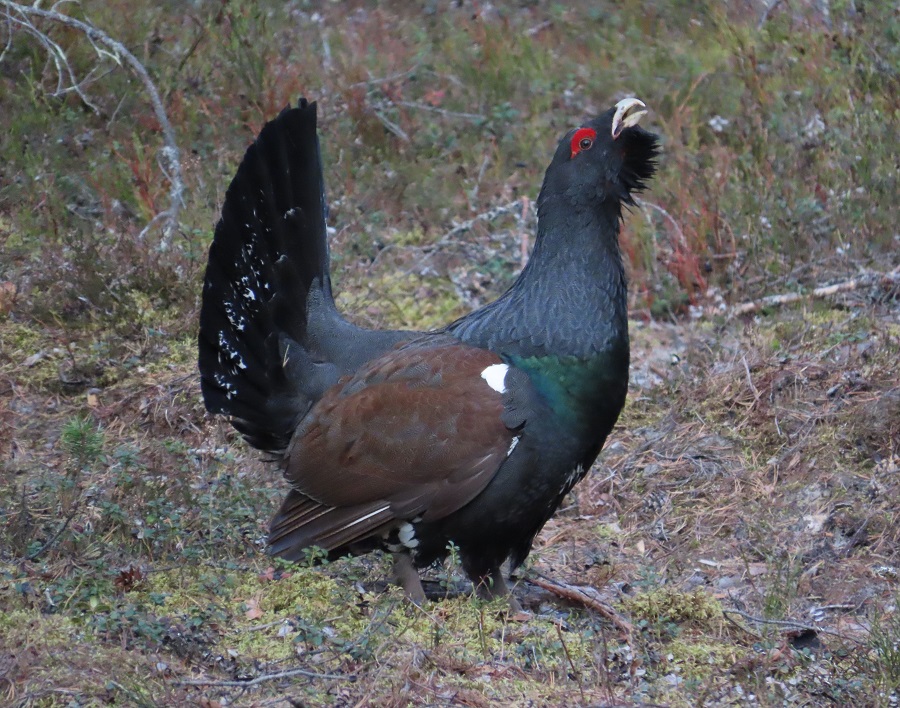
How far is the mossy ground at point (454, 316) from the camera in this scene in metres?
4.43

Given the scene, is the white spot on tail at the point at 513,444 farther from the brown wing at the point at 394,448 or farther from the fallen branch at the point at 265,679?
the fallen branch at the point at 265,679

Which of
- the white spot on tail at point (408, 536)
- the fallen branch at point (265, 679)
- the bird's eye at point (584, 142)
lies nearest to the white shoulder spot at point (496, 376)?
the white spot on tail at point (408, 536)

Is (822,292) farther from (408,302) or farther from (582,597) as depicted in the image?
(582,597)

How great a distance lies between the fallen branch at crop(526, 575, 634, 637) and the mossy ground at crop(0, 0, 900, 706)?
5 centimetres

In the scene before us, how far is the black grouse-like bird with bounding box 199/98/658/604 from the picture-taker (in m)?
4.79

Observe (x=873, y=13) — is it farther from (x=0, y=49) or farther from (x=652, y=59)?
(x=0, y=49)

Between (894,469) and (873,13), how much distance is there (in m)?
5.05

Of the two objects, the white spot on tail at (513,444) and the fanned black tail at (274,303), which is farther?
the fanned black tail at (274,303)

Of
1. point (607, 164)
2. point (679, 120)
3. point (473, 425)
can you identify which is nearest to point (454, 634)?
point (473, 425)

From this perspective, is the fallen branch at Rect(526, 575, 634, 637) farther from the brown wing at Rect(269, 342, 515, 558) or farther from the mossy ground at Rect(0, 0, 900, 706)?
the brown wing at Rect(269, 342, 515, 558)

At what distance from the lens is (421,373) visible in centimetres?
498

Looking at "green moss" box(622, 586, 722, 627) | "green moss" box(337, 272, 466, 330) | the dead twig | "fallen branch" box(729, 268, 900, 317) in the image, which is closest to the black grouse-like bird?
"green moss" box(622, 586, 722, 627)

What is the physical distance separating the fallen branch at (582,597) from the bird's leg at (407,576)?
0.57 m

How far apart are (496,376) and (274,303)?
1286 mm
